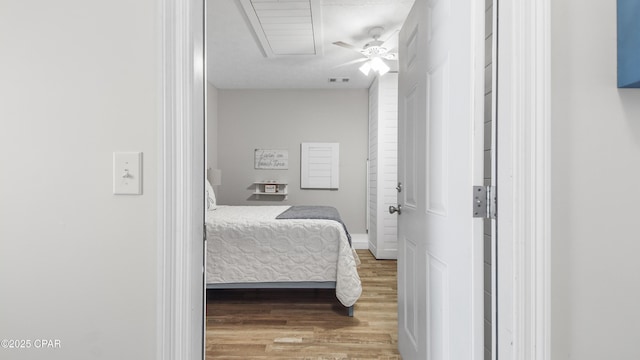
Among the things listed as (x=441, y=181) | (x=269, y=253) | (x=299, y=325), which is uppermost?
(x=441, y=181)

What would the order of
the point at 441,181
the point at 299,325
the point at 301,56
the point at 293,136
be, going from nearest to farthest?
the point at 441,181
the point at 299,325
the point at 301,56
the point at 293,136

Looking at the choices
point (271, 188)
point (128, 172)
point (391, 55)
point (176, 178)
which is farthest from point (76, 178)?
point (271, 188)

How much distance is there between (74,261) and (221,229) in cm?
165

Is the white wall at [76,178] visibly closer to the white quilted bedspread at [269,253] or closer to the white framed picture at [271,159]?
the white quilted bedspread at [269,253]

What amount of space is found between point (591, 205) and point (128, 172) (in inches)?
51.5

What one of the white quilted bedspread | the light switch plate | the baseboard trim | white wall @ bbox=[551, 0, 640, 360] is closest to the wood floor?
the white quilted bedspread

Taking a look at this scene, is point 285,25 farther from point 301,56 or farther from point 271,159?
point 271,159

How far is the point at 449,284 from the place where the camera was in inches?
43.3

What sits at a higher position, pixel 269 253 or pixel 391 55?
pixel 391 55

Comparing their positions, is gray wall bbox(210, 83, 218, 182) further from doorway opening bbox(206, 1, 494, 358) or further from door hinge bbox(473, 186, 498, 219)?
door hinge bbox(473, 186, 498, 219)

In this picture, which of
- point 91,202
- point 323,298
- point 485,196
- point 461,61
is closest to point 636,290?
point 485,196

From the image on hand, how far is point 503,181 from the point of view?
0.90m

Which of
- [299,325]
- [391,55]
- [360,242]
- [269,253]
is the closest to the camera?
[299,325]

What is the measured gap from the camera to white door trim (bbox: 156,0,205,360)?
0.91 m
